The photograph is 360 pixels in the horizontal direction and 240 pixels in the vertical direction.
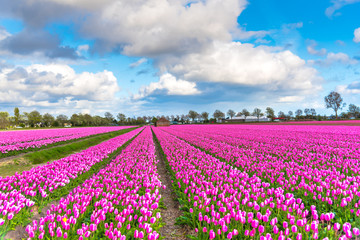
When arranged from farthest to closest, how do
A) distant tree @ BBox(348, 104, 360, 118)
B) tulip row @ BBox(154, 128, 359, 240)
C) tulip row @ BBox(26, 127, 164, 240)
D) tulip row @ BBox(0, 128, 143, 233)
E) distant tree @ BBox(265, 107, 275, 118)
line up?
1. distant tree @ BBox(265, 107, 275, 118)
2. distant tree @ BBox(348, 104, 360, 118)
3. tulip row @ BBox(0, 128, 143, 233)
4. tulip row @ BBox(26, 127, 164, 240)
5. tulip row @ BBox(154, 128, 359, 240)

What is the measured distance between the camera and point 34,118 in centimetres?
14225

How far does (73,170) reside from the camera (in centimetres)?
1010

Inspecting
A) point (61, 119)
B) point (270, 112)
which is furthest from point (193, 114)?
point (61, 119)

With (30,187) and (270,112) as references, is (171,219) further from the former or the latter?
(270,112)

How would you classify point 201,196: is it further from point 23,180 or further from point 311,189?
point 23,180

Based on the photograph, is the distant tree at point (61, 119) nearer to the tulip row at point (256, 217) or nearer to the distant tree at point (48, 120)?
the distant tree at point (48, 120)

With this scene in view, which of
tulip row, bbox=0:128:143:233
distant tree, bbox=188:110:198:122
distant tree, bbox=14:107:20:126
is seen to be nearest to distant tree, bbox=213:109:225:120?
distant tree, bbox=188:110:198:122

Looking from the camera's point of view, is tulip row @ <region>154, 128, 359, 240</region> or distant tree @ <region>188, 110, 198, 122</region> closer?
tulip row @ <region>154, 128, 359, 240</region>

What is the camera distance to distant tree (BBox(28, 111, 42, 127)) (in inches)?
5594

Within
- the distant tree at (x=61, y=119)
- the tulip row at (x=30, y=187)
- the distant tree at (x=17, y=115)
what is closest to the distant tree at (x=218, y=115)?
the distant tree at (x=61, y=119)

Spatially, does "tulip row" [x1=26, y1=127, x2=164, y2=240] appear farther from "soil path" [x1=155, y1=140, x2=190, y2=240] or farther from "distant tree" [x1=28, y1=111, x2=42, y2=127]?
"distant tree" [x1=28, y1=111, x2=42, y2=127]

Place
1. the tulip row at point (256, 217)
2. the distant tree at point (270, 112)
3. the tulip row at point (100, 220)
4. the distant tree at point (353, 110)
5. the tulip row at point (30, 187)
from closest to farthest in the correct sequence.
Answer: the tulip row at point (256, 217), the tulip row at point (100, 220), the tulip row at point (30, 187), the distant tree at point (353, 110), the distant tree at point (270, 112)

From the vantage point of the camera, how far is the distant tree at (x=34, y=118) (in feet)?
466

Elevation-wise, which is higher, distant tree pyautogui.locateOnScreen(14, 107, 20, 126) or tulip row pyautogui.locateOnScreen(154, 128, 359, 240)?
distant tree pyautogui.locateOnScreen(14, 107, 20, 126)
